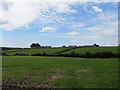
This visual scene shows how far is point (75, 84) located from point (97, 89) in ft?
5.40

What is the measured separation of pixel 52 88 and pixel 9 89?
2.97m

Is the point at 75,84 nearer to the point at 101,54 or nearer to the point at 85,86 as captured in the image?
the point at 85,86

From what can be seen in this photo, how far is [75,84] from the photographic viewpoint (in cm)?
972

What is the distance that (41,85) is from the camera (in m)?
9.84

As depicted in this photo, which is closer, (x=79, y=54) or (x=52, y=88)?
(x=52, y=88)

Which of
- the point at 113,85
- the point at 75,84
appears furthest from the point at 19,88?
the point at 113,85

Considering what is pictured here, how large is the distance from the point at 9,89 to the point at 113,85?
7147 millimetres

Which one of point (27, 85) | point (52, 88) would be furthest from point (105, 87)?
point (27, 85)

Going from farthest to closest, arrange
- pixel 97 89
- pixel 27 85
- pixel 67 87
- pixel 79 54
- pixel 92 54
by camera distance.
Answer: pixel 79 54
pixel 92 54
pixel 27 85
pixel 67 87
pixel 97 89

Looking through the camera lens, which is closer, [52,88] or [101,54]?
[52,88]

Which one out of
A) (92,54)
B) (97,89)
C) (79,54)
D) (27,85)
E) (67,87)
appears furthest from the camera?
(79,54)

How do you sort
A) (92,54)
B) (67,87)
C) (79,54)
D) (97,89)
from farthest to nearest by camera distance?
1. (79,54)
2. (92,54)
3. (67,87)
4. (97,89)

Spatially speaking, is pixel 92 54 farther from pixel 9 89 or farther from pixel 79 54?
pixel 9 89

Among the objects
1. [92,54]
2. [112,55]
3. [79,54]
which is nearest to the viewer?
[112,55]
